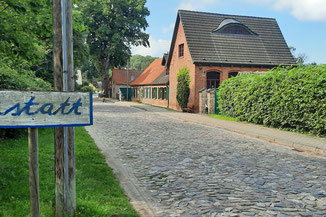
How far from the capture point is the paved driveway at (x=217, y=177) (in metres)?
4.82

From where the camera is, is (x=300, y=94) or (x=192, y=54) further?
(x=192, y=54)

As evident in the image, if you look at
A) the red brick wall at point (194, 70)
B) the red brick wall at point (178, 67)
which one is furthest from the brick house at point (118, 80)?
the red brick wall at point (194, 70)

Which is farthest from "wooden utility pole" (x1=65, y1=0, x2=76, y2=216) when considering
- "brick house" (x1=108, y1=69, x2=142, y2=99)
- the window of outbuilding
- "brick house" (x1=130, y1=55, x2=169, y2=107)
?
"brick house" (x1=108, y1=69, x2=142, y2=99)

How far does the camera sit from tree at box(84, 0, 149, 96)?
50.9m

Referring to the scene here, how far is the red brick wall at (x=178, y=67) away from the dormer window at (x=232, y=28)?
3387 millimetres

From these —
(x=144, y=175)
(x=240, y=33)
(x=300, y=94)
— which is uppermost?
(x=240, y=33)

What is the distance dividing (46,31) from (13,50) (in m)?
0.96

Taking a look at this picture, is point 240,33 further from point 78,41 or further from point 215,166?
point 215,166

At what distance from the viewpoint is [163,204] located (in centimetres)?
496

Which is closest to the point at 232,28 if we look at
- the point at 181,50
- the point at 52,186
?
the point at 181,50

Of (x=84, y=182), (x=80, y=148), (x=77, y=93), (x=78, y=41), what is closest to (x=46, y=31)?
(x=80, y=148)

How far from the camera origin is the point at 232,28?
1128 inches

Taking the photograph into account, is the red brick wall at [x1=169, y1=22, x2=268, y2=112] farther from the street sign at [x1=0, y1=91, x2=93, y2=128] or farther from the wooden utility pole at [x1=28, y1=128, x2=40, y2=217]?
the wooden utility pole at [x1=28, y1=128, x2=40, y2=217]

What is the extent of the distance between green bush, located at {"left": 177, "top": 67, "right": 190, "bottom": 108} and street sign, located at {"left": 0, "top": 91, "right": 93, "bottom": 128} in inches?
903
